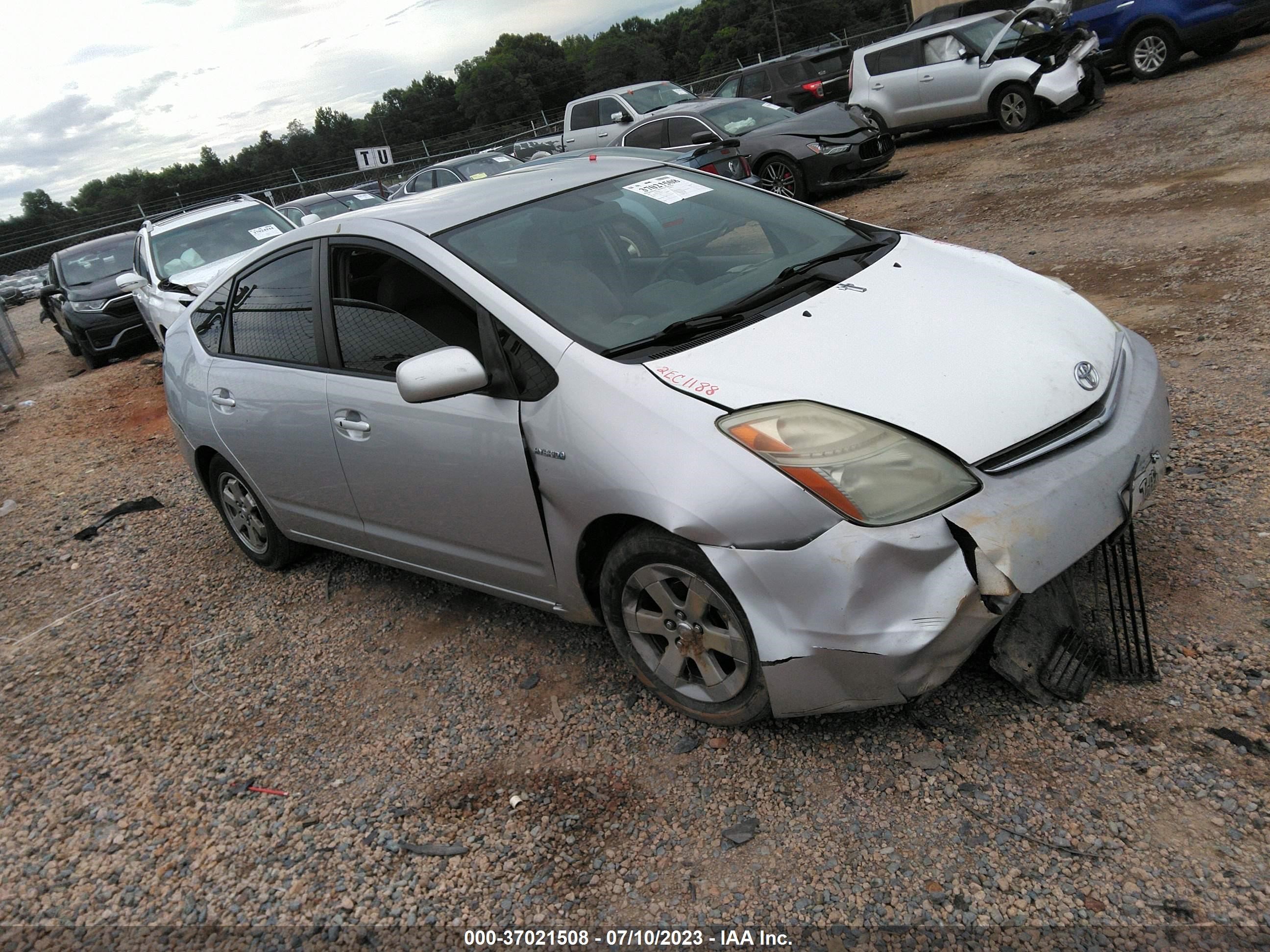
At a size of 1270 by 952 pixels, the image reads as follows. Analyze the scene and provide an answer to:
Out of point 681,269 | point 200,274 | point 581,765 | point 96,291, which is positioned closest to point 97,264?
point 96,291

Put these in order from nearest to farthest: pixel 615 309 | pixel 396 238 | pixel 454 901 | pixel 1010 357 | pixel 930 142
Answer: pixel 454 901 < pixel 1010 357 < pixel 615 309 < pixel 396 238 < pixel 930 142

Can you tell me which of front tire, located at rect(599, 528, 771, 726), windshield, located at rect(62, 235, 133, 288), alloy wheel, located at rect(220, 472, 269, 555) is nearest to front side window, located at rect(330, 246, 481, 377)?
front tire, located at rect(599, 528, 771, 726)

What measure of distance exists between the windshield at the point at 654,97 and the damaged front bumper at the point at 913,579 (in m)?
14.4

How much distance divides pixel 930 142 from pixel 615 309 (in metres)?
13.9

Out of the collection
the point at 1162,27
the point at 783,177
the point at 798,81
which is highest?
the point at 798,81

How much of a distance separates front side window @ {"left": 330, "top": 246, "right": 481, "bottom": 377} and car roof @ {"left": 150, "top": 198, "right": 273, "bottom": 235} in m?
8.33

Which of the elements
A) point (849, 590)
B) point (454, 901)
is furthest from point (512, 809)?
point (849, 590)

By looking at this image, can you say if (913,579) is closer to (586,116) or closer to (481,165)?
(481,165)

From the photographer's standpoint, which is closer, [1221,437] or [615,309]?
[615,309]

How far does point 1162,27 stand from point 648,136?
24.8ft

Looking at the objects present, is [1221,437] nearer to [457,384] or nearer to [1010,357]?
[1010,357]

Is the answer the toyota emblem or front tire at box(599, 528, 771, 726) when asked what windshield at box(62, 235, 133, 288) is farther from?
the toyota emblem

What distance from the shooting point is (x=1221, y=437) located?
4109mm

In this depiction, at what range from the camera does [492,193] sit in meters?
3.93
